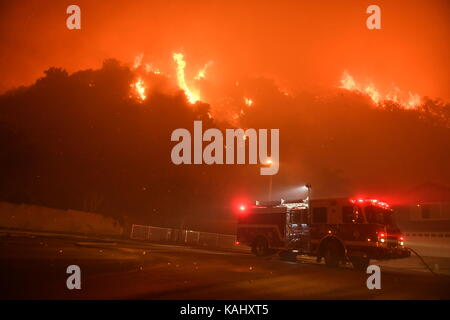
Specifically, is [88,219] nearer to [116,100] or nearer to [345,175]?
[116,100]

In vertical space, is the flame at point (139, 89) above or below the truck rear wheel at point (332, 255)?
above

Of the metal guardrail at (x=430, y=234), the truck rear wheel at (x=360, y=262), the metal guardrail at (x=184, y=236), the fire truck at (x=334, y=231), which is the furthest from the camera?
the metal guardrail at (x=184, y=236)

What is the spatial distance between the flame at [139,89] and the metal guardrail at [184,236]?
14175mm

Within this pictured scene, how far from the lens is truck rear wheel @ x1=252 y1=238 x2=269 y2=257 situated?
2044 cm

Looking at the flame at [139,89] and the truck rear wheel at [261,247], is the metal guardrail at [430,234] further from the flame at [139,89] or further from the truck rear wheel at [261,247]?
the flame at [139,89]

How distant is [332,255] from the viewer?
55.2 ft

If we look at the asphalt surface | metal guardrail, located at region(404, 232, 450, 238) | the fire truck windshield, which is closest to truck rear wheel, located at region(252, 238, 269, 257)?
the asphalt surface

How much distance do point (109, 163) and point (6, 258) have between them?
24.9 meters

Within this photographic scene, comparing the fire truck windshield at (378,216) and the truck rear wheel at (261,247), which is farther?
the truck rear wheel at (261,247)

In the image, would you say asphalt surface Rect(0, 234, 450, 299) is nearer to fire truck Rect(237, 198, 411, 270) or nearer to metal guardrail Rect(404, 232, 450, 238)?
fire truck Rect(237, 198, 411, 270)

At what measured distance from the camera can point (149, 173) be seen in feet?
129

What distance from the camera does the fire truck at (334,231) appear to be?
15.8 meters

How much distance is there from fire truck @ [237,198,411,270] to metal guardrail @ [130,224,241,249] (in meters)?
14.4

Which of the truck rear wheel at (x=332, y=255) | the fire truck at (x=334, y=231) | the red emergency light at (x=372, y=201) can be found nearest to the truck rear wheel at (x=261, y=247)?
the fire truck at (x=334, y=231)
